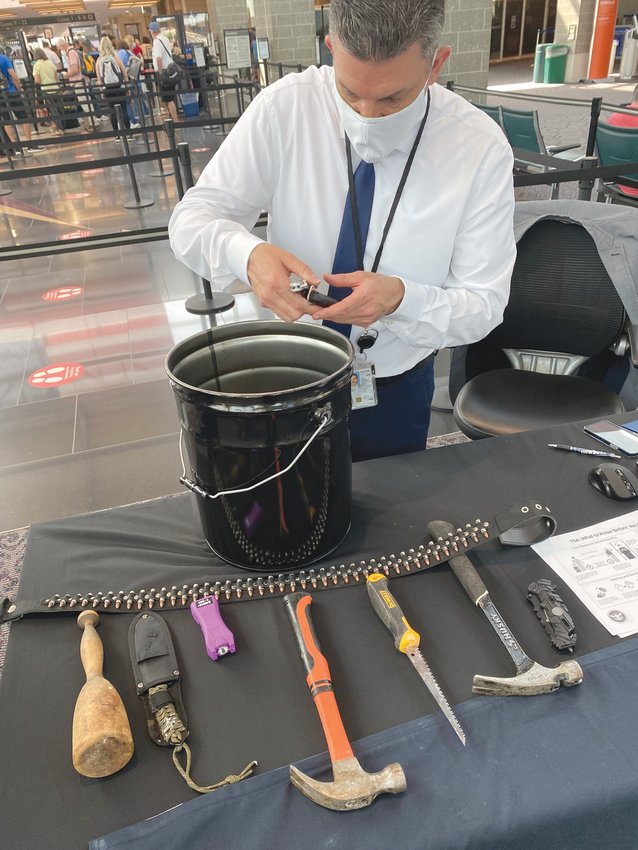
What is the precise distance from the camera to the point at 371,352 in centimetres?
140

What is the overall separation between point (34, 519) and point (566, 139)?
8.60 m

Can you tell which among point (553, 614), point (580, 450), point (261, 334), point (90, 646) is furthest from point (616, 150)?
point (90, 646)

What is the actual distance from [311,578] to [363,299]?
1.47 ft

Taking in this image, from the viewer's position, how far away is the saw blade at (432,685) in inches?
27.4

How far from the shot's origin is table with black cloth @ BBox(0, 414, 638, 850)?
624mm

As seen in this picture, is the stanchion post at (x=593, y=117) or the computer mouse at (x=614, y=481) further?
the stanchion post at (x=593, y=117)

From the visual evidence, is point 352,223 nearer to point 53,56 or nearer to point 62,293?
point 62,293

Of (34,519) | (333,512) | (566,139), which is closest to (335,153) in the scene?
(333,512)

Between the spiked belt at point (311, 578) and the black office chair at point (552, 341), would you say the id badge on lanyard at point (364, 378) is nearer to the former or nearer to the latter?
the spiked belt at point (311, 578)

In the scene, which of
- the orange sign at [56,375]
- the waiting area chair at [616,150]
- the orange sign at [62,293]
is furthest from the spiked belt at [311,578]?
the orange sign at [62,293]

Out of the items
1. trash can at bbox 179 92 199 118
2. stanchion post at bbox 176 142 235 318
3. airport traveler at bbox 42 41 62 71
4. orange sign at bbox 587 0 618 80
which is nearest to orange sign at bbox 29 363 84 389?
stanchion post at bbox 176 142 235 318

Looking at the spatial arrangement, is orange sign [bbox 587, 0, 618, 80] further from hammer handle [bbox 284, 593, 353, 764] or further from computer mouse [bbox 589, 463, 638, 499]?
hammer handle [bbox 284, 593, 353, 764]

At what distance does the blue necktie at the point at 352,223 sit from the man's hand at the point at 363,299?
227mm

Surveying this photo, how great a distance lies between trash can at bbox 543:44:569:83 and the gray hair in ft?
54.2
